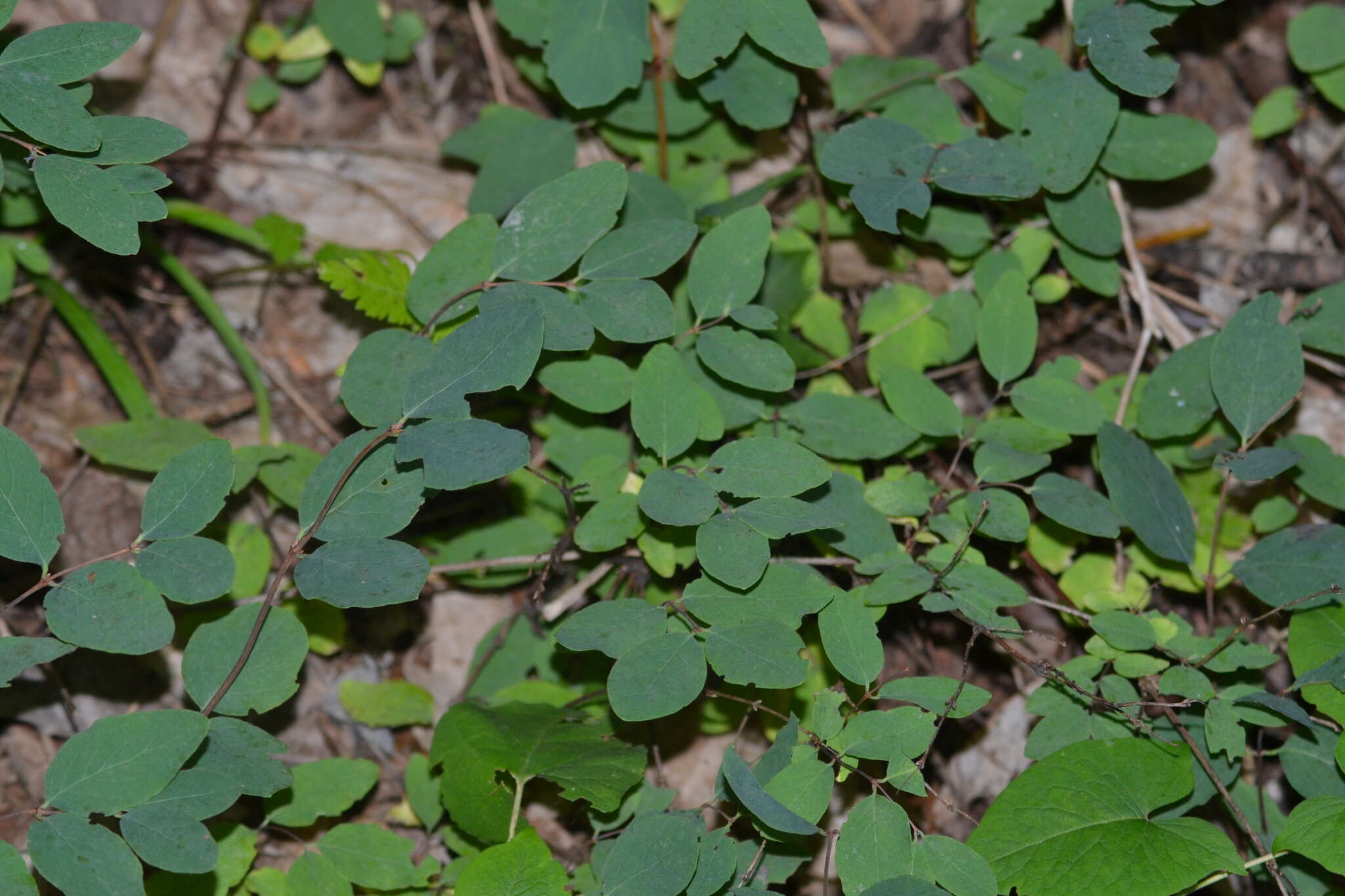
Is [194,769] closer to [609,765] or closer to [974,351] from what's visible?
[609,765]

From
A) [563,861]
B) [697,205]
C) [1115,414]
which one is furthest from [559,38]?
[563,861]

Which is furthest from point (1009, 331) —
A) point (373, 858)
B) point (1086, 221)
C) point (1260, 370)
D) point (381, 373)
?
point (373, 858)

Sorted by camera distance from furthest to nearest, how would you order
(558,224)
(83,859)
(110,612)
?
(558,224) < (110,612) < (83,859)

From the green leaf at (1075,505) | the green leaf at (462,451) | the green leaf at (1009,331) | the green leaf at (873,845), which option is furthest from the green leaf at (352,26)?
the green leaf at (873,845)

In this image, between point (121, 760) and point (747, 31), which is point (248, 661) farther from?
point (747, 31)

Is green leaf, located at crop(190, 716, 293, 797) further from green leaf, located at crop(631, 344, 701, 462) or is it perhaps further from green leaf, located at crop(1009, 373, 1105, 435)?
green leaf, located at crop(1009, 373, 1105, 435)

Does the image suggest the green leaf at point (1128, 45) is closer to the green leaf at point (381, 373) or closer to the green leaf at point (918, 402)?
the green leaf at point (918, 402)

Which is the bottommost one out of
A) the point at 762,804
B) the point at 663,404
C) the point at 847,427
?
the point at 762,804
